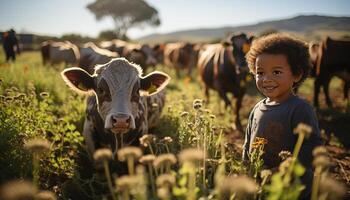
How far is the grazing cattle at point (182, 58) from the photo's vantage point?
69.2 feet

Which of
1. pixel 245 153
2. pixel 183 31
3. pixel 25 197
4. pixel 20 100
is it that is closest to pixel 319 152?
pixel 25 197

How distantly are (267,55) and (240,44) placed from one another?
499 centimetres

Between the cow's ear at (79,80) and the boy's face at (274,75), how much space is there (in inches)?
78.6

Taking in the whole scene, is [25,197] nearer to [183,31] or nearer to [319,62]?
[319,62]

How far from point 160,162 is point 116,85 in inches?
86.9

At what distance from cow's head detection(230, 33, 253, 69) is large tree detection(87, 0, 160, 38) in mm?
50279

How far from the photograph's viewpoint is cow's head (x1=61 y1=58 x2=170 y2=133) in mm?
3574

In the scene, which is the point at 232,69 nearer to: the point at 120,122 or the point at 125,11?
the point at 120,122

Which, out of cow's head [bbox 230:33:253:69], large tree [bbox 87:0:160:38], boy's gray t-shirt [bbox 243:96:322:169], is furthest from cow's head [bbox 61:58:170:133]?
large tree [bbox 87:0:160:38]

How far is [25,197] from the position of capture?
4.08ft

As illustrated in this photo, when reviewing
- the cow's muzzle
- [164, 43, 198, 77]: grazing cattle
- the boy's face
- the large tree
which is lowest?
[164, 43, 198, 77]: grazing cattle

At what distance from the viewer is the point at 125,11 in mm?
56594

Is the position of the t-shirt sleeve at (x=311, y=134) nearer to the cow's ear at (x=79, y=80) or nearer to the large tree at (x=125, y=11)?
the cow's ear at (x=79, y=80)

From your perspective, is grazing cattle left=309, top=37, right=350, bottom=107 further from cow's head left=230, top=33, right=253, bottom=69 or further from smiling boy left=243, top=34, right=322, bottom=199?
smiling boy left=243, top=34, right=322, bottom=199
